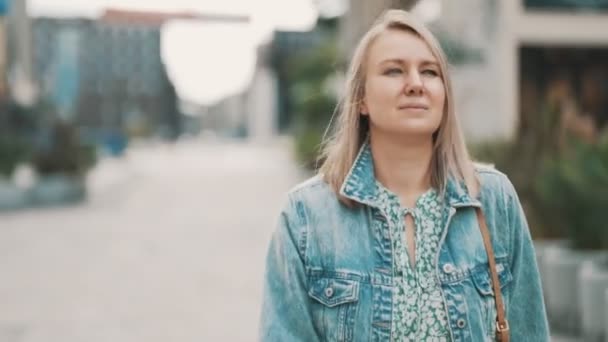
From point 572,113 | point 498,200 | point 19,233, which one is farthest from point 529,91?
point 498,200

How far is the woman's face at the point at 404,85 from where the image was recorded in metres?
1.74

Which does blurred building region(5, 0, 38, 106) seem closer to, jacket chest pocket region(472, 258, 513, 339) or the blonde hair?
the blonde hair

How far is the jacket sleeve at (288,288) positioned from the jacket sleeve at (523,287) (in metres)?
0.49

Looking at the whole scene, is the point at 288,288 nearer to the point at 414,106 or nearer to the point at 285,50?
the point at 414,106

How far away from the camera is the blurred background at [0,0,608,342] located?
5754 mm

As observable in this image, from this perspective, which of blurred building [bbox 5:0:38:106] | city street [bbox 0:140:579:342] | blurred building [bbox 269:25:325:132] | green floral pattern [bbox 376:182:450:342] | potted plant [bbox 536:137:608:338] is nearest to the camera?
green floral pattern [bbox 376:182:450:342]

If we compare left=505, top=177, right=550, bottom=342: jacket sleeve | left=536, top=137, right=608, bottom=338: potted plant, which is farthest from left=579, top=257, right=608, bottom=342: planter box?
left=505, top=177, right=550, bottom=342: jacket sleeve

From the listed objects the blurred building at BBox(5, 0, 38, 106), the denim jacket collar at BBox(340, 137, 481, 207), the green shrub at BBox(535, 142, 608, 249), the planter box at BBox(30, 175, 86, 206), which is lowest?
the planter box at BBox(30, 175, 86, 206)

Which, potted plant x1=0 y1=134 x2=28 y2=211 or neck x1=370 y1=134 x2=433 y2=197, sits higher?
neck x1=370 y1=134 x2=433 y2=197

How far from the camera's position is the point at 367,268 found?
171 centimetres

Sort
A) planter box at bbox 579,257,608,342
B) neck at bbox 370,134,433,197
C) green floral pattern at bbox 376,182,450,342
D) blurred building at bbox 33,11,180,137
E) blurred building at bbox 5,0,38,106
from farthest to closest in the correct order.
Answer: blurred building at bbox 33,11,180,137 < blurred building at bbox 5,0,38,106 < planter box at bbox 579,257,608,342 < neck at bbox 370,134,433,197 < green floral pattern at bbox 376,182,450,342

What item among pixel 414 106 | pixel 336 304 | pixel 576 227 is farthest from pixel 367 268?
pixel 576 227

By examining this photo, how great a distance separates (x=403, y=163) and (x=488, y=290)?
350mm

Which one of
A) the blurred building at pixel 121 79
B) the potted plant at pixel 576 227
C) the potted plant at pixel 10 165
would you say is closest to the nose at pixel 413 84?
the potted plant at pixel 576 227
